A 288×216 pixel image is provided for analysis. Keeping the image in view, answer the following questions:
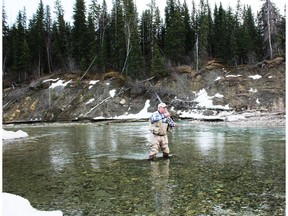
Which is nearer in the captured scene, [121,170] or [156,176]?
[156,176]

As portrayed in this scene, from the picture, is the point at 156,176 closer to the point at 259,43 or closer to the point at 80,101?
the point at 80,101

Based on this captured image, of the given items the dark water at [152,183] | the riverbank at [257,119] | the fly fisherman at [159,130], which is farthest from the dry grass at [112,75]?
the fly fisherman at [159,130]

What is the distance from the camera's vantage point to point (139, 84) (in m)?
48.2

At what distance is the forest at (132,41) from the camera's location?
5440 centimetres

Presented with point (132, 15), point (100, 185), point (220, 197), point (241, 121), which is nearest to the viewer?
point (220, 197)

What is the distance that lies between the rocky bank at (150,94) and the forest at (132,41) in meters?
3.43

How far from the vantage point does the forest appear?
5440cm

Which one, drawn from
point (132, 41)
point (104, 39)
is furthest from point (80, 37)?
point (132, 41)

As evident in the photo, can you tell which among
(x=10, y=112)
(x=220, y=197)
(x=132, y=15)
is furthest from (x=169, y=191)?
(x=132, y=15)

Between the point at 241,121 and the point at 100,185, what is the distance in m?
25.9

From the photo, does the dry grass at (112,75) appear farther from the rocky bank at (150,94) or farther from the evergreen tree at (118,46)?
the evergreen tree at (118,46)

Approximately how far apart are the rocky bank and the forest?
3.43 metres

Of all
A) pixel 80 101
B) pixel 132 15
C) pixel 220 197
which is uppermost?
pixel 132 15

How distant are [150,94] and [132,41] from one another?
12386 mm
